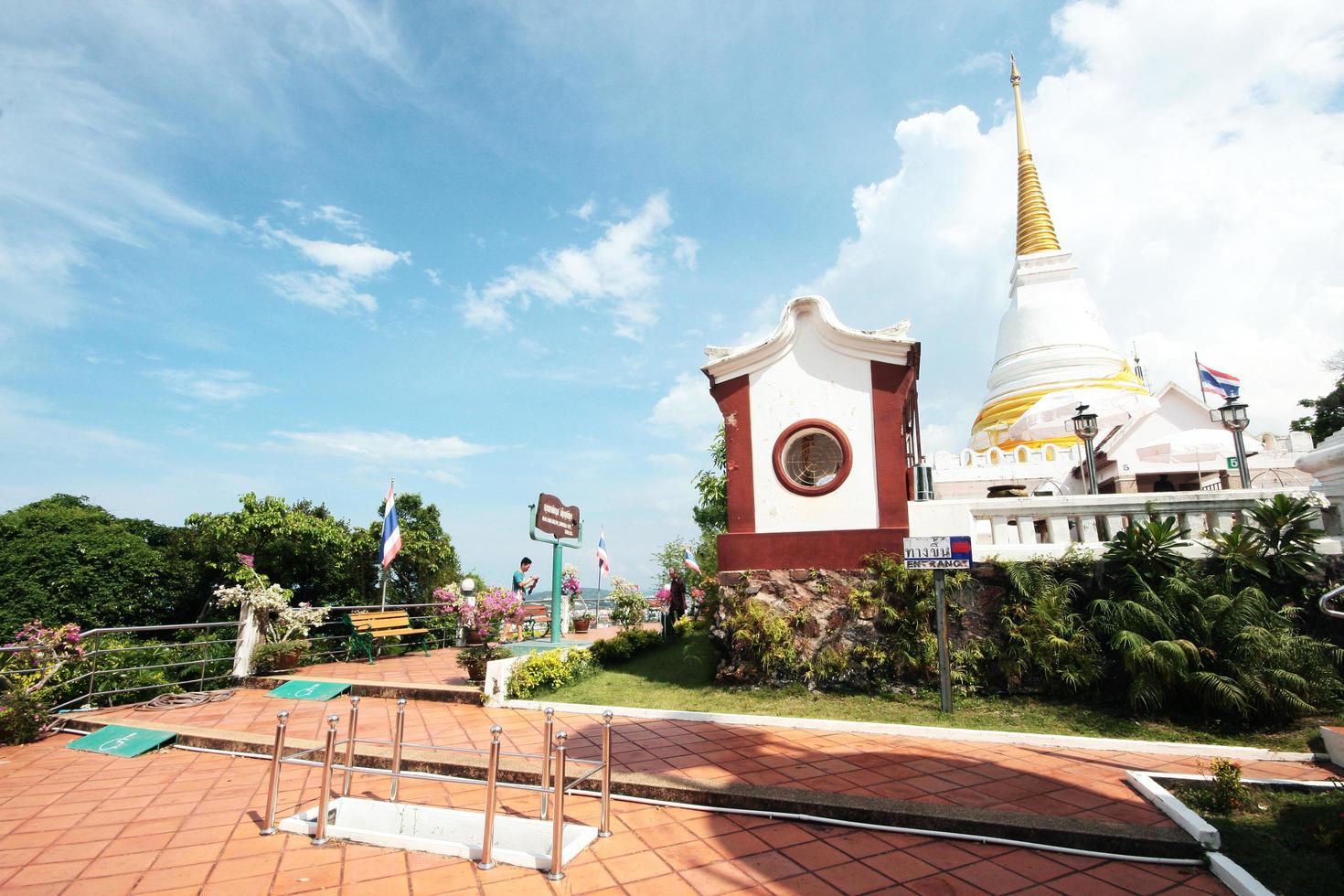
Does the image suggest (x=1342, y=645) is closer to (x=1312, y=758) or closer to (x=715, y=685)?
(x=1312, y=758)

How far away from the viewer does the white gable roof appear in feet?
30.8

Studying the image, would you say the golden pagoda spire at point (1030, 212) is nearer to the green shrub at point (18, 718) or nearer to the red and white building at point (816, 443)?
the red and white building at point (816, 443)

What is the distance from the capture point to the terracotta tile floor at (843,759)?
5008 millimetres

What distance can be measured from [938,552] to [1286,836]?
12.3 feet

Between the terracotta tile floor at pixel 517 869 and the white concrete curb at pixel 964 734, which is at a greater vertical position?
the white concrete curb at pixel 964 734

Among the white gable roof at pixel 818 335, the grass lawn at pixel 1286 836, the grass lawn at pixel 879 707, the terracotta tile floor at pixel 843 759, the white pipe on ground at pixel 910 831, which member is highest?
the white gable roof at pixel 818 335

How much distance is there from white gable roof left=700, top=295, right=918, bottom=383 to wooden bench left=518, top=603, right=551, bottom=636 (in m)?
8.02

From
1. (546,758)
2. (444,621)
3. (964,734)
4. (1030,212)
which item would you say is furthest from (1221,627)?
(1030,212)

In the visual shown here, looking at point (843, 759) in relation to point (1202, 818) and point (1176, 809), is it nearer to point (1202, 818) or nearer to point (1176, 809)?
point (1176, 809)

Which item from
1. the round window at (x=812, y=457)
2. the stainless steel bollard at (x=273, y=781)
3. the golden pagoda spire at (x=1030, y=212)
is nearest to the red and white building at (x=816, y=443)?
the round window at (x=812, y=457)

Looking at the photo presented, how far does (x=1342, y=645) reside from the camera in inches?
268

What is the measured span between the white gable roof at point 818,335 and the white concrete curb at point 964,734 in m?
4.95

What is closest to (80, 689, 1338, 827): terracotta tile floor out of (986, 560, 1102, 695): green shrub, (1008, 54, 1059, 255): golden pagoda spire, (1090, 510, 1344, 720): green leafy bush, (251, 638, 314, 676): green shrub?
(1090, 510, 1344, 720): green leafy bush

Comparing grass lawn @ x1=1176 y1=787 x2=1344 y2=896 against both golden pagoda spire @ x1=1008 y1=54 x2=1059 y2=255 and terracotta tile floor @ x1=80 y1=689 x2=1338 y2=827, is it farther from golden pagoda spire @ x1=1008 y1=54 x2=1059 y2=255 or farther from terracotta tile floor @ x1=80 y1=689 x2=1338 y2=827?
golden pagoda spire @ x1=1008 y1=54 x2=1059 y2=255
